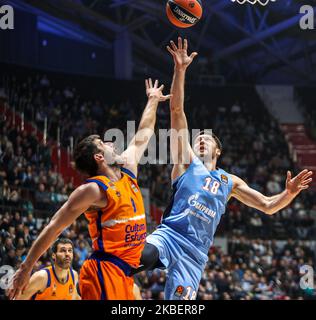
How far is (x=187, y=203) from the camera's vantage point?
573cm

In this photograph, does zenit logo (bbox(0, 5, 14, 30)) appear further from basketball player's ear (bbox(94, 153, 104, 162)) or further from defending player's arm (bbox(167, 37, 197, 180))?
basketball player's ear (bbox(94, 153, 104, 162))

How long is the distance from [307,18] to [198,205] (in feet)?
61.4

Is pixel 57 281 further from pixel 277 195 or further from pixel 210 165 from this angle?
pixel 277 195

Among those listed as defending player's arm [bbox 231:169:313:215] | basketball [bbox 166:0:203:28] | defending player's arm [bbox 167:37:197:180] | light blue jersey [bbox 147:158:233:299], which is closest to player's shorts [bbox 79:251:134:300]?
light blue jersey [bbox 147:158:233:299]

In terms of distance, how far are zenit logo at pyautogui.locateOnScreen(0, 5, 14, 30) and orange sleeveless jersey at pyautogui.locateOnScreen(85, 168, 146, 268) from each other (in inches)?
612

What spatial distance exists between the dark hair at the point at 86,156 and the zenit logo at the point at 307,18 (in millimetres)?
18704

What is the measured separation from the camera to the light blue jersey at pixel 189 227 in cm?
554

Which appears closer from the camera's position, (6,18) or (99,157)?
(99,157)

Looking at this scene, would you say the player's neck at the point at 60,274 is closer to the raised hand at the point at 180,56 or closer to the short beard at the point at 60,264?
the short beard at the point at 60,264

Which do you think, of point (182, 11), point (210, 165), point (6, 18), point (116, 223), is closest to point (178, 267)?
point (210, 165)

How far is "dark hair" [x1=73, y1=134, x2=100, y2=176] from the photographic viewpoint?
4.69 m
